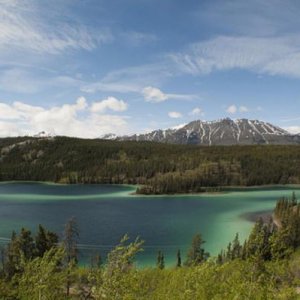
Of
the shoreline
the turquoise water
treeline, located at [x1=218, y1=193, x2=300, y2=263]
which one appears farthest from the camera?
the shoreline

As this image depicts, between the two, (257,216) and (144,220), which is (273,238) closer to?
(144,220)

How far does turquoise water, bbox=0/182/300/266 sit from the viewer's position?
101794 mm

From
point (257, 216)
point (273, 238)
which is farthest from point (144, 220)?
point (273, 238)

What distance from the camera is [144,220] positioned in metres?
139

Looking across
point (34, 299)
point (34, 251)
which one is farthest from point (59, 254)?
point (34, 251)

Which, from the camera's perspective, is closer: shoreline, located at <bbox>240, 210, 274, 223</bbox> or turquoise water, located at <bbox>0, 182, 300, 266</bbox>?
turquoise water, located at <bbox>0, 182, 300, 266</bbox>

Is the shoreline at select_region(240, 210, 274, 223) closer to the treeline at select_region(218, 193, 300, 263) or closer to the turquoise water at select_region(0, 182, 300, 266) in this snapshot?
the turquoise water at select_region(0, 182, 300, 266)

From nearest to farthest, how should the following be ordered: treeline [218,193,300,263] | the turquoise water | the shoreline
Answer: treeline [218,193,300,263] → the turquoise water → the shoreline

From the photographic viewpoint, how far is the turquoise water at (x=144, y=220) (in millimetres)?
101794

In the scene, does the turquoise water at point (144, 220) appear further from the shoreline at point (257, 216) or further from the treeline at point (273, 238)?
the treeline at point (273, 238)

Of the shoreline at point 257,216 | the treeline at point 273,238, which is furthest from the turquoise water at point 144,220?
the treeline at point 273,238

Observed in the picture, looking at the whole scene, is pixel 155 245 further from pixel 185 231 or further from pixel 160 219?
pixel 160 219

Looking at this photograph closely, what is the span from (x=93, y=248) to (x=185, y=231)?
3239 centimetres

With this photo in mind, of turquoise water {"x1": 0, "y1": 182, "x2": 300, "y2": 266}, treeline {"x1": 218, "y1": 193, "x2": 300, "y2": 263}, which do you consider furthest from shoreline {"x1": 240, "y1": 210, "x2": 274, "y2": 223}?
treeline {"x1": 218, "y1": 193, "x2": 300, "y2": 263}
